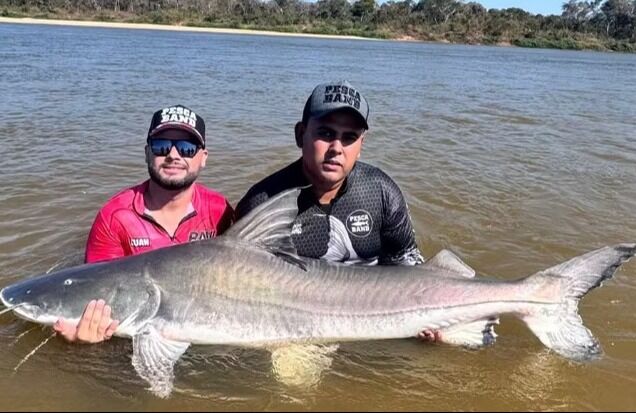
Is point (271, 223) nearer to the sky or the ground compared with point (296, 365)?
nearer to the sky

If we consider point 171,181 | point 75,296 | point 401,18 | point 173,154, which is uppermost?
point 401,18

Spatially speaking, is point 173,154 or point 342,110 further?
point 173,154

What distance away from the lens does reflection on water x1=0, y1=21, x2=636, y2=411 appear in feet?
11.4

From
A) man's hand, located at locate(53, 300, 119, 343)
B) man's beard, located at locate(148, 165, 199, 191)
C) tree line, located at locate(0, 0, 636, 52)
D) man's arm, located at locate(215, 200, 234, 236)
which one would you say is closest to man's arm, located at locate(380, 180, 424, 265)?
man's arm, located at locate(215, 200, 234, 236)

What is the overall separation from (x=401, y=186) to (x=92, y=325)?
555 cm

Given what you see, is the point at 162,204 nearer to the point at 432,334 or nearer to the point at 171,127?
the point at 171,127

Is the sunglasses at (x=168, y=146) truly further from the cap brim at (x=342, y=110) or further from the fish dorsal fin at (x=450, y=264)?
the fish dorsal fin at (x=450, y=264)

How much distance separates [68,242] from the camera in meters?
5.85

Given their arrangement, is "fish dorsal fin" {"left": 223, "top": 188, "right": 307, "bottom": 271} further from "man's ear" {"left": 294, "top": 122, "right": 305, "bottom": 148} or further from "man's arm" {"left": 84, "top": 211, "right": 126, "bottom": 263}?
"man's arm" {"left": 84, "top": 211, "right": 126, "bottom": 263}

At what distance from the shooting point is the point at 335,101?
360 centimetres

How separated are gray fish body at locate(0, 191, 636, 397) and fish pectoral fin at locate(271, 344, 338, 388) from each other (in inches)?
3.9

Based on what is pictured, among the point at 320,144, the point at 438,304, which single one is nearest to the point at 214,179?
the point at 320,144

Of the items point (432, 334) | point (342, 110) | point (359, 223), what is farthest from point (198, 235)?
point (432, 334)

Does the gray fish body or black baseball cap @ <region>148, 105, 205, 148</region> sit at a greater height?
black baseball cap @ <region>148, 105, 205, 148</region>
